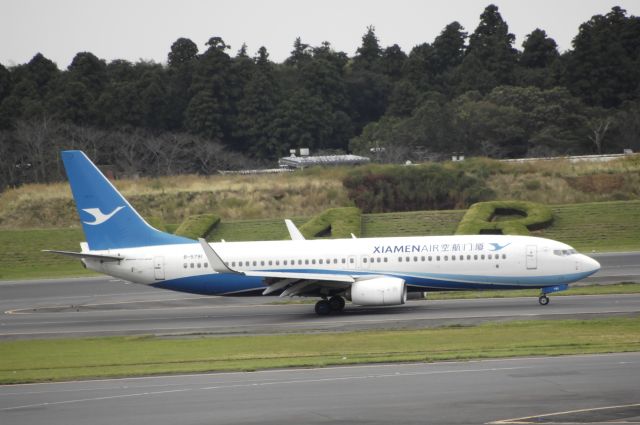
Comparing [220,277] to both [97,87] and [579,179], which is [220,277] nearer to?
[579,179]

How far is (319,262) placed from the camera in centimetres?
4362

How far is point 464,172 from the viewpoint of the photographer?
274ft

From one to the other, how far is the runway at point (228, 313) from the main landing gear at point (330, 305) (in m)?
0.52

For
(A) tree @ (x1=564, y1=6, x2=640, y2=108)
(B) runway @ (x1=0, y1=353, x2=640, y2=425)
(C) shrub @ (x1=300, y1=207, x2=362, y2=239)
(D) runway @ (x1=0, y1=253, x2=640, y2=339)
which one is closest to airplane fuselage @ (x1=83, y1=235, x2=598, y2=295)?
(D) runway @ (x1=0, y1=253, x2=640, y2=339)

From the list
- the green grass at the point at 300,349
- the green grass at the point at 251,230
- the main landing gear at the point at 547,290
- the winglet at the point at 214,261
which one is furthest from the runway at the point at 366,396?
the green grass at the point at 251,230

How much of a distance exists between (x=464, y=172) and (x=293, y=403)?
61810mm

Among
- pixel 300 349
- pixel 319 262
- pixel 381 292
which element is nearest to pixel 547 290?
pixel 381 292

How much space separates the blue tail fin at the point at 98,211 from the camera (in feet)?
149

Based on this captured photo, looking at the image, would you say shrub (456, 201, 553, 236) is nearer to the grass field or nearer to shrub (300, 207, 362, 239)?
the grass field

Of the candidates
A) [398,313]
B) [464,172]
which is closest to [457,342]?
[398,313]

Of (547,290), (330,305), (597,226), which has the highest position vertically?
(597,226)

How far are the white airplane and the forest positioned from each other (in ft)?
216

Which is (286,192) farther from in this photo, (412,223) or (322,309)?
(322,309)

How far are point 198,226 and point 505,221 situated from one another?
21622 mm
